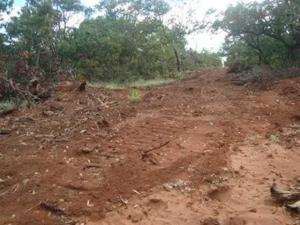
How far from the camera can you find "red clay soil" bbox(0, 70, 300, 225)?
4.65m

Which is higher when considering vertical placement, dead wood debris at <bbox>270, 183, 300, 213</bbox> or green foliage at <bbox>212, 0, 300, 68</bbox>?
green foliage at <bbox>212, 0, 300, 68</bbox>

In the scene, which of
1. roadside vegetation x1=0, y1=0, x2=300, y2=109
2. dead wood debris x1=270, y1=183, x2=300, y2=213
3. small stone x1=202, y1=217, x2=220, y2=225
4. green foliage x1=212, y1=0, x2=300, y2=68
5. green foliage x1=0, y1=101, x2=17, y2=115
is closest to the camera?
small stone x1=202, y1=217, x2=220, y2=225

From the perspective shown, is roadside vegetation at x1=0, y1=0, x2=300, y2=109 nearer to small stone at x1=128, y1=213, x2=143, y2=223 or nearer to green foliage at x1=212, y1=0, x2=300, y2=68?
green foliage at x1=212, y1=0, x2=300, y2=68

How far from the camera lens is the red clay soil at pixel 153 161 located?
4648mm

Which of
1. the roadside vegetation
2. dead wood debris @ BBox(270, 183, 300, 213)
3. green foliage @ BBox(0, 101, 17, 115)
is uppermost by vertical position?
the roadside vegetation

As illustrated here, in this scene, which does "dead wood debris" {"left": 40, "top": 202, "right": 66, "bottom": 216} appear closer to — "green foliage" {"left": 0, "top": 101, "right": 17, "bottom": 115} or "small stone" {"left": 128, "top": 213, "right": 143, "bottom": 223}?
"small stone" {"left": 128, "top": 213, "right": 143, "bottom": 223}

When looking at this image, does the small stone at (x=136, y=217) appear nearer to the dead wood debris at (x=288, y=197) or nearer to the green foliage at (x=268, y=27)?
the dead wood debris at (x=288, y=197)

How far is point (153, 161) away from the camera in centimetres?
570

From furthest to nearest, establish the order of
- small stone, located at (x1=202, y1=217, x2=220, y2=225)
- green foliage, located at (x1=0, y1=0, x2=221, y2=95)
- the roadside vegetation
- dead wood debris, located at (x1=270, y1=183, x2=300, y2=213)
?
green foliage, located at (x1=0, y1=0, x2=221, y2=95), the roadside vegetation, dead wood debris, located at (x1=270, y1=183, x2=300, y2=213), small stone, located at (x1=202, y1=217, x2=220, y2=225)

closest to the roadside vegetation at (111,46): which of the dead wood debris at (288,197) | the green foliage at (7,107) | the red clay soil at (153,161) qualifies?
the green foliage at (7,107)

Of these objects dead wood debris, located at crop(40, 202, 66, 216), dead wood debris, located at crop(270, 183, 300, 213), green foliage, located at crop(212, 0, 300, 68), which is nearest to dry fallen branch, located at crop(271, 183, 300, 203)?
dead wood debris, located at crop(270, 183, 300, 213)

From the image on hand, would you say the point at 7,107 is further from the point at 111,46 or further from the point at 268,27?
the point at 111,46

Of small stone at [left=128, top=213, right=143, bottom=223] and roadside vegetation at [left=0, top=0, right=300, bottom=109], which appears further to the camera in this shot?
roadside vegetation at [left=0, top=0, right=300, bottom=109]

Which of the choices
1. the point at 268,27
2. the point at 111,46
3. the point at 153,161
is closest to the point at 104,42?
the point at 111,46
